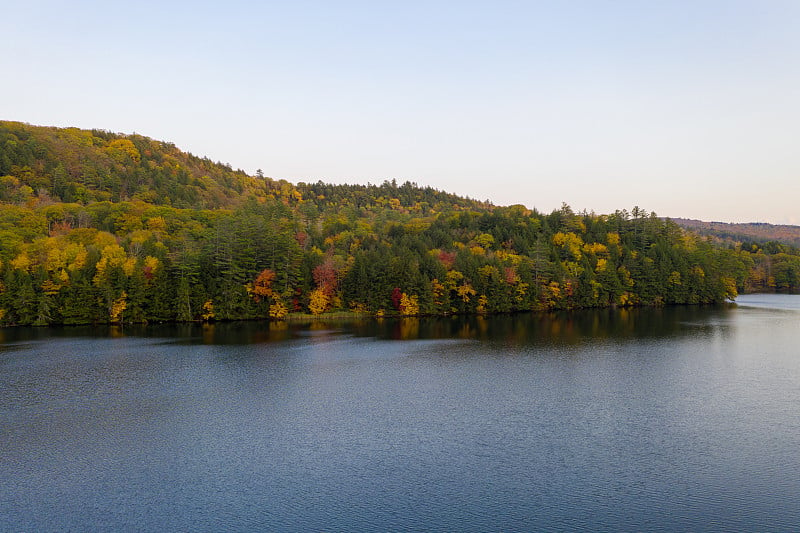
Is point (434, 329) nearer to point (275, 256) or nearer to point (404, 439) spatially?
point (275, 256)

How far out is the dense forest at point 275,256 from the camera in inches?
2830

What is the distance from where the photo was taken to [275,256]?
Result: 3204 inches

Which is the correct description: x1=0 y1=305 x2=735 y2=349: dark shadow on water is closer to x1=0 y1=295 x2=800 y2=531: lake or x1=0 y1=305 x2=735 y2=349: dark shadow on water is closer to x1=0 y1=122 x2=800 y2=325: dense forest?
x1=0 y1=122 x2=800 y2=325: dense forest

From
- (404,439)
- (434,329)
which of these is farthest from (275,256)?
(404,439)

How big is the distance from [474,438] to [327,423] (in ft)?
24.6

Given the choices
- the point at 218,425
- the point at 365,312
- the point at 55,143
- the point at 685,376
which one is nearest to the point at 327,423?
the point at 218,425

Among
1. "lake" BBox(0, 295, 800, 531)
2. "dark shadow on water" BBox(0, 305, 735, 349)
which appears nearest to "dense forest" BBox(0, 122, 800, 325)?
"dark shadow on water" BBox(0, 305, 735, 349)

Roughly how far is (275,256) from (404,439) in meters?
61.5

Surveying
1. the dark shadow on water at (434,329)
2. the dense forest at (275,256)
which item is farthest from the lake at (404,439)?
the dense forest at (275,256)

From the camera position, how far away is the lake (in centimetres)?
1727

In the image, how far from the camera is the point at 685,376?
35.2 metres

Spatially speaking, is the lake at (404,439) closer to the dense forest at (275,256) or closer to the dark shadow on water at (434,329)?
the dark shadow on water at (434,329)

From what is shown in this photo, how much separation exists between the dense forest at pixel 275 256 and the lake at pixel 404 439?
27001 millimetres

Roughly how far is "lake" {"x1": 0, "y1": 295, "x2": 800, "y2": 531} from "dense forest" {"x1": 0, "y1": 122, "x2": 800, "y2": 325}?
88.6 feet
